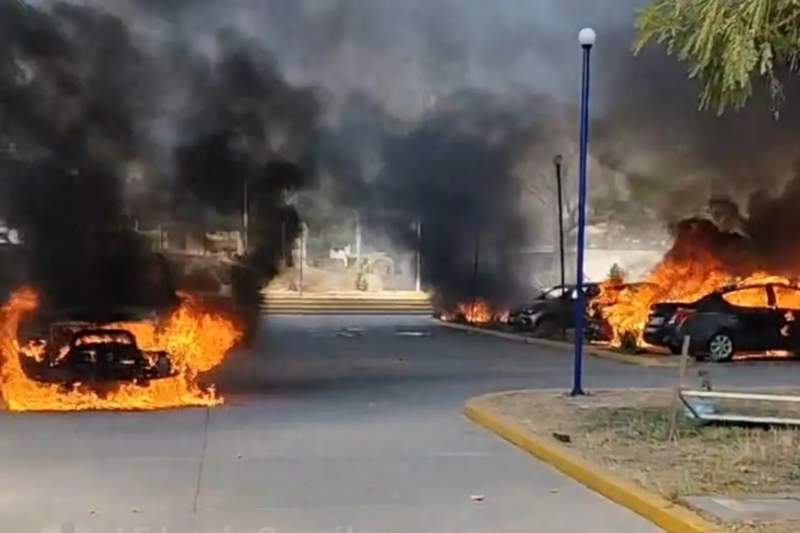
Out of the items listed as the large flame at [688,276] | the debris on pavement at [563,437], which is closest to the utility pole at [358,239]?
the large flame at [688,276]

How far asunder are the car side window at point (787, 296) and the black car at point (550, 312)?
5.85 meters

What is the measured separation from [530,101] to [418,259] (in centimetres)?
630

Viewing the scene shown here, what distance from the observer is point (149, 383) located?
16.2m

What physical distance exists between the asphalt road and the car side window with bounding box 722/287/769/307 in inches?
170

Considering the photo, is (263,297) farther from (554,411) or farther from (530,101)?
(554,411)

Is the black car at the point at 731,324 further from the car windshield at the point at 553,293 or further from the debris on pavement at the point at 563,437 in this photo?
the debris on pavement at the point at 563,437

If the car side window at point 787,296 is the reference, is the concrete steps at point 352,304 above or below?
below

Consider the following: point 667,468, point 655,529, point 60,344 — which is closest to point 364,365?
point 60,344

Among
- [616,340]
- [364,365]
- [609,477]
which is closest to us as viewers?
[609,477]

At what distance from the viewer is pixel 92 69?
32.0 metres

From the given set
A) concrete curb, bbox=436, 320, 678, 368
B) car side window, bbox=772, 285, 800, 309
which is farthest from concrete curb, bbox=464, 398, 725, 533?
car side window, bbox=772, 285, 800, 309

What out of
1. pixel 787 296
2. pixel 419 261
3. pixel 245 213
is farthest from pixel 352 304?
pixel 787 296

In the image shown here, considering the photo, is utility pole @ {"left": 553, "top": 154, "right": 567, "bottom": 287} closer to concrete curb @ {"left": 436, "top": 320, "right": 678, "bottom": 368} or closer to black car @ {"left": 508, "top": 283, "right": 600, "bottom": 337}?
black car @ {"left": 508, "top": 283, "right": 600, "bottom": 337}

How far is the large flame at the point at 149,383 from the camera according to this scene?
576 inches
